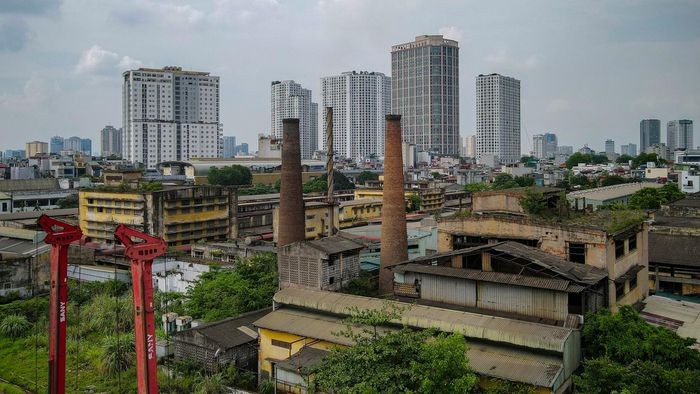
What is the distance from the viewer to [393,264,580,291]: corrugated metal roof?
1754 cm

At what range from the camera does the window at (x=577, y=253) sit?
20.2 metres

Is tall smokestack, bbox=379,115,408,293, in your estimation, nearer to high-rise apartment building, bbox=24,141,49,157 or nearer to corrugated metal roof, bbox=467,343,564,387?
corrugated metal roof, bbox=467,343,564,387

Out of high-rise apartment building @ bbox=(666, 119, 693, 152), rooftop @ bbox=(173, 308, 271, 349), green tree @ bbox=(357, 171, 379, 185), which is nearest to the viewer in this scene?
rooftop @ bbox=(173, 308, 271, 349)

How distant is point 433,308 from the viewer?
715 inches

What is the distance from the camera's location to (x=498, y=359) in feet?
50.7

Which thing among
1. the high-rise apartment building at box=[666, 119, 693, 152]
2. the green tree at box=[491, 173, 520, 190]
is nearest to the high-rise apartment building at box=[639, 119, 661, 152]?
the high-rise apartment building at box=[666, 119, 693, 152]

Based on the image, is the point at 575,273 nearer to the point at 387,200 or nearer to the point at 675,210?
the point at 387,200

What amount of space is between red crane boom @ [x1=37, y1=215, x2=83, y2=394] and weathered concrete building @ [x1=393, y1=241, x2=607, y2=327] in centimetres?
1099

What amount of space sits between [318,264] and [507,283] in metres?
7.29

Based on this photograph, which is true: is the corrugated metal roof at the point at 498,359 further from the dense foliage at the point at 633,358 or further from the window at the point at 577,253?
the window at the point at 577,253

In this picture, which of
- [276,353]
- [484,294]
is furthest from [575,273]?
[276,353]

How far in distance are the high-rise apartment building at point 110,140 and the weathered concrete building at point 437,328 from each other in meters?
173

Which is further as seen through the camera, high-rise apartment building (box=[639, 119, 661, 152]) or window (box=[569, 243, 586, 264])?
high-rise apartment building (box=[639, 119, 661, 152])

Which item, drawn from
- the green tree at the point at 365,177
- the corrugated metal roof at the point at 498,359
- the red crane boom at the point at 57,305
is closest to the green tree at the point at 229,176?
the green tree at the point at 365,177
